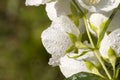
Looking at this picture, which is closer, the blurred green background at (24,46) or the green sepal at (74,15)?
the green sepal at (74,15)

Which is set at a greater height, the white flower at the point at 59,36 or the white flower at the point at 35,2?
the white flower at the point at 35,2

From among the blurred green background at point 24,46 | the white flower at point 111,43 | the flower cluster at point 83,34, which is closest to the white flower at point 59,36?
the flower cluster at point 83,34

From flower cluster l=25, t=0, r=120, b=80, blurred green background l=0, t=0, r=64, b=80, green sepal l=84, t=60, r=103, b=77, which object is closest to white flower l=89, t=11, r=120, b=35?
flower cluster l=25, t=0, r=120, b=80

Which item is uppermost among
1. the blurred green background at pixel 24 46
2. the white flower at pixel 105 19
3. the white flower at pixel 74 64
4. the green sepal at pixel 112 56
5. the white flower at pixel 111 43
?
the white flower at pixel 105 19

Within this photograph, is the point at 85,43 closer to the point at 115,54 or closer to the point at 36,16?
the point at 115,54

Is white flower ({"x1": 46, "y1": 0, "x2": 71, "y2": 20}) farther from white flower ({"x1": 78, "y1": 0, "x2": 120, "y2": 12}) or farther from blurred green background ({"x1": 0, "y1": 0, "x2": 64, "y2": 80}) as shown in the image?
blurred green background ({"x1": 0, "y1": 0, "x2": 64, "y2": 80})

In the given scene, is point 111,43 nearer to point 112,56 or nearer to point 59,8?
point 112,56

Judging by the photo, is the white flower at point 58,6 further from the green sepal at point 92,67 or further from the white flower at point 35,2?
the green sepal at point 92,67

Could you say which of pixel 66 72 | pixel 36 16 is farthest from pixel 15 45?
pixel 66 72
